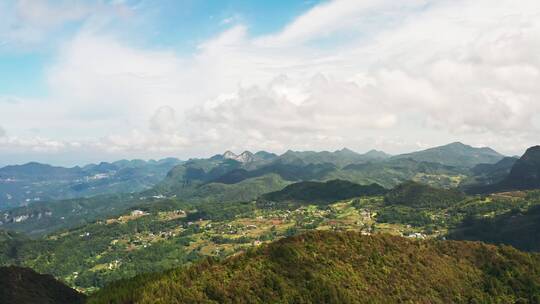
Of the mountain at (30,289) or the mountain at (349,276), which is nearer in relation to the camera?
the mountain at (349,276)

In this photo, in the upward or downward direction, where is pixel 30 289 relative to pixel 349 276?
downward

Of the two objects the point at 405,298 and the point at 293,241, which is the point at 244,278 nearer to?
the point at 293,241

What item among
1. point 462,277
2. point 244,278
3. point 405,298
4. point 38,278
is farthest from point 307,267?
point 38,278

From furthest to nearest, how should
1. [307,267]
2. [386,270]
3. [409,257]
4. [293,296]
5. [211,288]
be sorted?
[409,257]
[386,270]
[307,267]
[293,296]
[211,288]

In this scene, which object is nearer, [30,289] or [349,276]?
[349,276]
